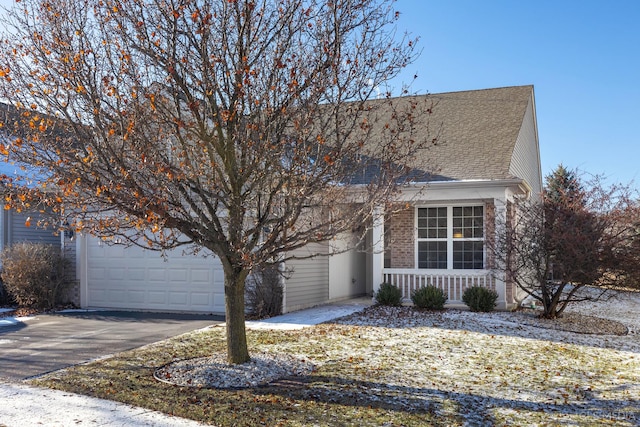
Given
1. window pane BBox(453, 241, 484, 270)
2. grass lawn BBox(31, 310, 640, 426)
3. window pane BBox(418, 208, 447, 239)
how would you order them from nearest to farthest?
1. grass lawn BBox(31, 310, 640, 426)
2. window pane BBox(453, 241, 484, 270)
3. window pane BBox(418, 208, 447, 239)

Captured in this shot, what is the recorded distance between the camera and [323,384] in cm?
677

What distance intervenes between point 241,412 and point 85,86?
12.8 ft

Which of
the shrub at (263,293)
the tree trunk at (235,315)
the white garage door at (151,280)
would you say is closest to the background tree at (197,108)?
Answer: the tree trunk at (235,315)

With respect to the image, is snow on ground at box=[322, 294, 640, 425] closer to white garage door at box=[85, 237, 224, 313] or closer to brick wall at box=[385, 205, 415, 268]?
brick wall at box=[385, 205, 415, 268]

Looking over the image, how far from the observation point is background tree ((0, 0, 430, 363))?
6262 millimetres

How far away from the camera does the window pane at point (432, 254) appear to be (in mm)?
14391

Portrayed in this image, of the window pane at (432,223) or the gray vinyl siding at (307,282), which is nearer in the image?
the gray vinyl siding at (307,282)

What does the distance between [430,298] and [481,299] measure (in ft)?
3.79

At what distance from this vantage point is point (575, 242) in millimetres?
11602

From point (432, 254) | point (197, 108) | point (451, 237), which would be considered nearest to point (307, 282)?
point (432, 254)

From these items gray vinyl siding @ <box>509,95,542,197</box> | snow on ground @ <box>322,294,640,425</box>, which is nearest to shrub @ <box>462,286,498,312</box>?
snow on ground @ <box>322,294,640,425</box>

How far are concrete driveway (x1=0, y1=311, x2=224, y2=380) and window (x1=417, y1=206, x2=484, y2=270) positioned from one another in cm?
544

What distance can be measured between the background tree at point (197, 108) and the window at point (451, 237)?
7.57m

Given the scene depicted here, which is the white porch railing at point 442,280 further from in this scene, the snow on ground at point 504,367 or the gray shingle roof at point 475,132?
the gray shingle roof at point 475,132
